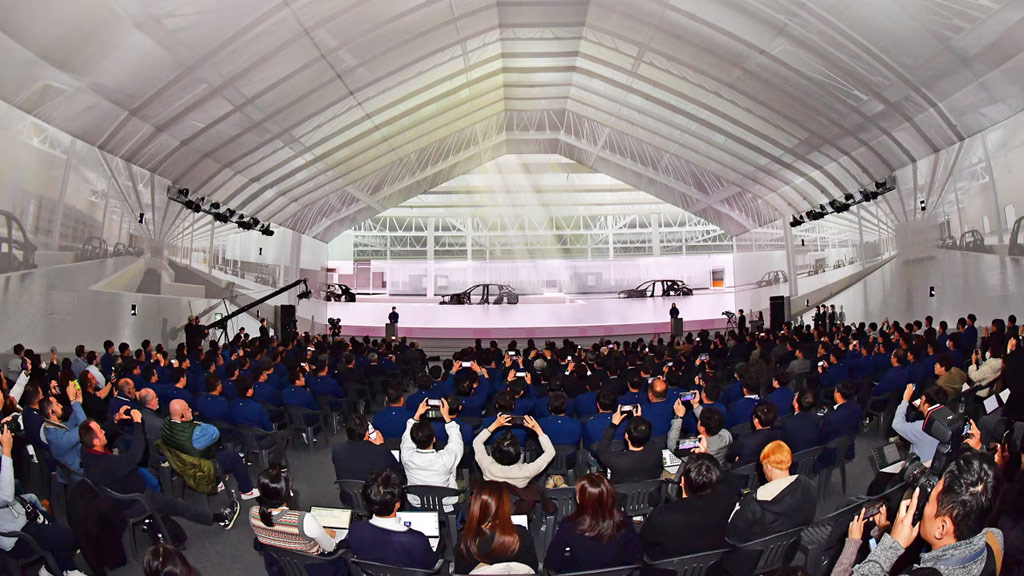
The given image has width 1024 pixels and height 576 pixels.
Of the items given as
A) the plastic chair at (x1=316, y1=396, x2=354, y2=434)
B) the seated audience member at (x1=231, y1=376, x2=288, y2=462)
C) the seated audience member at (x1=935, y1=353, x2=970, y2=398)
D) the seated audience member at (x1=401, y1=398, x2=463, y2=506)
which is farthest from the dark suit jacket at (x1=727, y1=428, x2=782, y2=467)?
the plastic chair at (x1=316, y1=396, x2=354, y2=434)

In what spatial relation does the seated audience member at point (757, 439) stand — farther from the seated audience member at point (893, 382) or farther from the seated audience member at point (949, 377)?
the seated audience member at point (893, 382)

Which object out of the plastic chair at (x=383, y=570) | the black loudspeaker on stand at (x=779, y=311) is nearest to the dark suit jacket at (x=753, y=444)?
the plastic chair at (x=383, y=570)

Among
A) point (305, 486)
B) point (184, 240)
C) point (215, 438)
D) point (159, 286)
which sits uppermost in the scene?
point (184, 240)

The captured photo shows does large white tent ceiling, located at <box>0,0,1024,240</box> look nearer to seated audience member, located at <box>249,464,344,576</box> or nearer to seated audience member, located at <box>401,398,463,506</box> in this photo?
seated audience member, located at <box>401,398,463,506</box>

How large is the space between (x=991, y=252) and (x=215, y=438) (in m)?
12.8

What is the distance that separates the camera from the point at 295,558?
9.93 ft

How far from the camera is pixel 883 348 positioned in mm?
10422

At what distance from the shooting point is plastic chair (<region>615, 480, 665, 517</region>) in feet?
13.7

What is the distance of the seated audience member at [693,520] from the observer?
3.21 meters

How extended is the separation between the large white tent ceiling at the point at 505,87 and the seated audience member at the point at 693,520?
846cm

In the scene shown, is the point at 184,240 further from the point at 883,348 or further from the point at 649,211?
the point at 649,211

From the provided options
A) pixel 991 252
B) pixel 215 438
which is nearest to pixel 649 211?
pixel 991 252

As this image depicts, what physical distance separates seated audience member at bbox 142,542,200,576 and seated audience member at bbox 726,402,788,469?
3.85 m

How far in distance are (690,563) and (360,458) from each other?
251 cm
